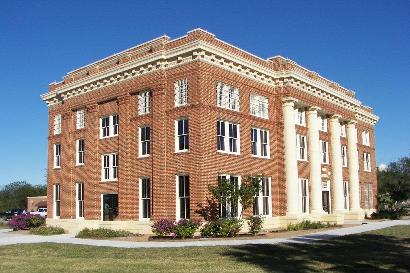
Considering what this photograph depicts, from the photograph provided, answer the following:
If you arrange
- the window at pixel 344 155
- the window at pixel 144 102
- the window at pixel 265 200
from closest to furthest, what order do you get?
the window at pixel 144 102 < the window at pixel 265 200 < the window at pixel 344 155

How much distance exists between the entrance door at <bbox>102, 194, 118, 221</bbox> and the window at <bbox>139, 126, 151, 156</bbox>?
4065 millimetres

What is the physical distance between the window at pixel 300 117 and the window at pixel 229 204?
9215mm

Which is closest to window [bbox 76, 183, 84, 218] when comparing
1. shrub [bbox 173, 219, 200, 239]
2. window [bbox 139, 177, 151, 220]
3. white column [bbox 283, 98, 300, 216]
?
window [bbox 139, 177, 151, 220]

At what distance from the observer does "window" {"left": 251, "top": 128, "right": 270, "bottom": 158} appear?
104 ft

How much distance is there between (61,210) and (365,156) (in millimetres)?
32056

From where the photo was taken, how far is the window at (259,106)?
31.9 m

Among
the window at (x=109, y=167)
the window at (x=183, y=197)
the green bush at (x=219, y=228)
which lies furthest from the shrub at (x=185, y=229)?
the window at (x=109, y=167)

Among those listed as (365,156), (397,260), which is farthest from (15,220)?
(365,156)

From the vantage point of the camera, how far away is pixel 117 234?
90.9ft

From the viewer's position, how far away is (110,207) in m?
32.6

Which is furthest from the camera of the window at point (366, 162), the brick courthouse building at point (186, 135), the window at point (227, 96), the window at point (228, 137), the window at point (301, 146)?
the window at point (366, 162)

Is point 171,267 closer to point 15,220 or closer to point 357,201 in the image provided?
point 15,220

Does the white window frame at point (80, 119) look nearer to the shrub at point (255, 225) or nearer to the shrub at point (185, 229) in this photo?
the shrub at point (185, 229)

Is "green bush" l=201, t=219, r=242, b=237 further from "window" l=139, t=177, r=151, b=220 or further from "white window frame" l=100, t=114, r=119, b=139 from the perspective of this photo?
"white window frame" l=100, t=114, r=119, b=139
